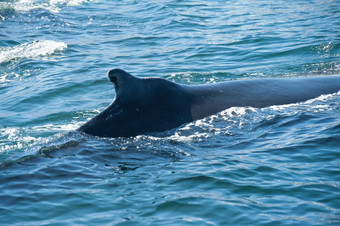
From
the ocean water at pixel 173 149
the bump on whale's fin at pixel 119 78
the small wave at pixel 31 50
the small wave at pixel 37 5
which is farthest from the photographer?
the small wave at pixel 37 5

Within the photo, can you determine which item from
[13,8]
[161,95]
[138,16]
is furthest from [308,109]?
[13,8]

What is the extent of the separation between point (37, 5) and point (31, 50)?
31.6 ft

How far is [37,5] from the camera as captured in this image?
27.0 meters

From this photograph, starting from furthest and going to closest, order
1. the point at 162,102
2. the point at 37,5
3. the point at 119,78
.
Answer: the point at 37,5
the point at 162,102
the point at 119,78

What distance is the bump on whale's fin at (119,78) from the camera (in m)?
7.84

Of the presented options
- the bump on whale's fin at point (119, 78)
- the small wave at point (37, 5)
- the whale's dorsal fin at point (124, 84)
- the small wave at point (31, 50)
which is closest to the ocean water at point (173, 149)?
the small wave at point (31, 50)

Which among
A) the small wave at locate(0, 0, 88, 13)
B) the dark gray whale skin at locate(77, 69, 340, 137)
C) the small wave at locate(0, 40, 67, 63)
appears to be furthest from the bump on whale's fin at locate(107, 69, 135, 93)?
the small wave at locate(0, 0, 88, 13)

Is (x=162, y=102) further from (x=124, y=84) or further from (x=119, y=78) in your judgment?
(x=119, y=78)

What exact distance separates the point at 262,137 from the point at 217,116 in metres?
0.80

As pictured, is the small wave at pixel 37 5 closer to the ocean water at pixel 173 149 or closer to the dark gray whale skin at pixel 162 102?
the ocean water at pixel 173 149

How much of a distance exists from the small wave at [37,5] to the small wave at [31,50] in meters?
6.85

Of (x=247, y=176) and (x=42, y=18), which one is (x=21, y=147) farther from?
(x=42, y=18)

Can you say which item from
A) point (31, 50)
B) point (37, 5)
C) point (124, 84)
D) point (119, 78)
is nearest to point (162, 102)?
point (124, 84)

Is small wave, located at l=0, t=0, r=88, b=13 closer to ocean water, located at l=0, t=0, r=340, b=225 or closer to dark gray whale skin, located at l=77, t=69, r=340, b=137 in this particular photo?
ocean water, located at l=0, t=0, r=340, b=225
